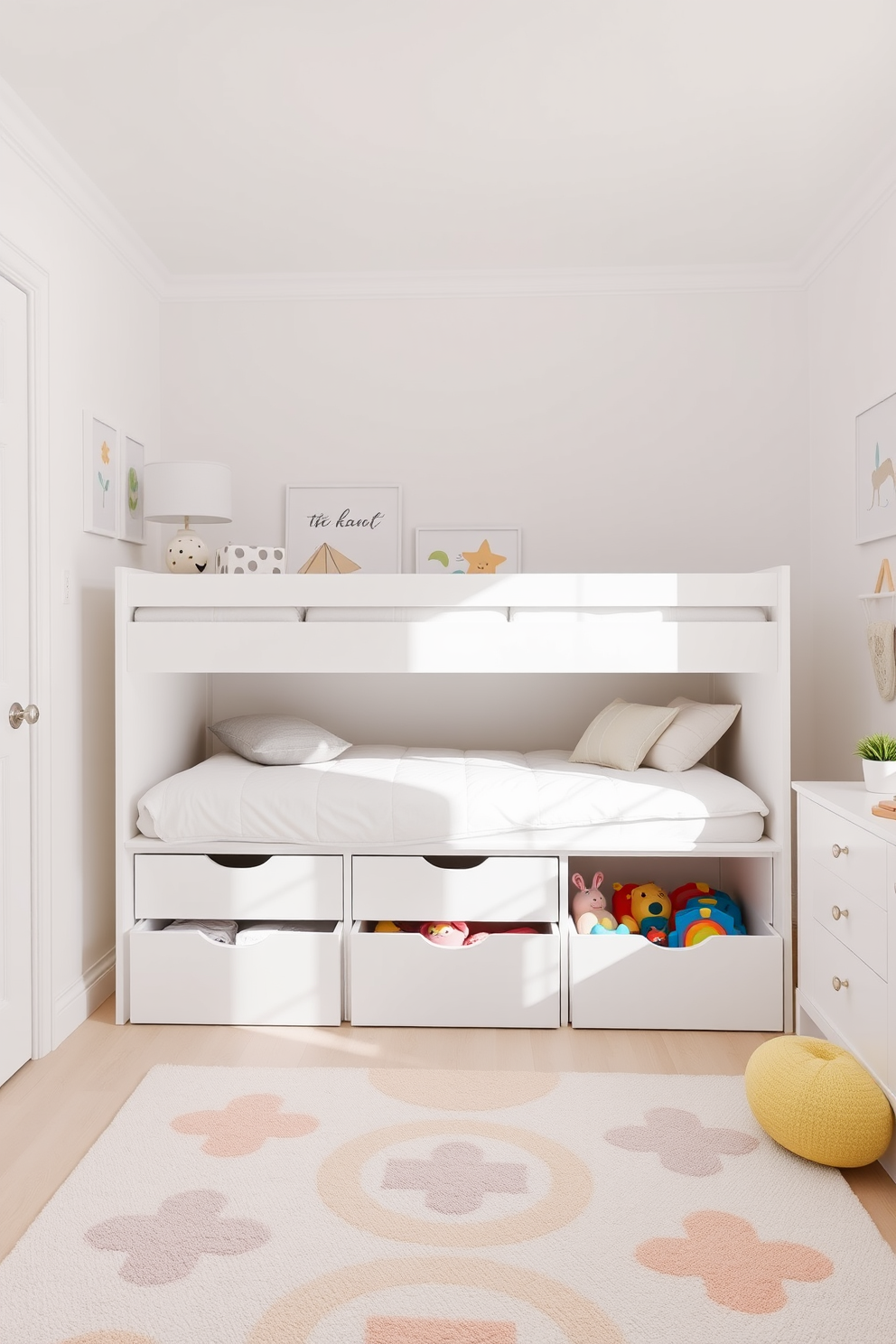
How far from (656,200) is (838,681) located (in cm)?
165

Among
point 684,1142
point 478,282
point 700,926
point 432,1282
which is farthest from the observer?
point 478,282

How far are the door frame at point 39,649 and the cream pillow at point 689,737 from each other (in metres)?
1.76

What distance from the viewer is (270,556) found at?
2.97 metres

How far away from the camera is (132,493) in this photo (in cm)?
314

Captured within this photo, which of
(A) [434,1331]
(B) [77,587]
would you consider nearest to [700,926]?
(A) [434,1331]

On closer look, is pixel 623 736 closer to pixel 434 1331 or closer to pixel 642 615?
pixel 642 615

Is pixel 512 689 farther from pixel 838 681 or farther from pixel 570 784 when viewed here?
pixel 838 681

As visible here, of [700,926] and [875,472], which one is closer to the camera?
[700,926]

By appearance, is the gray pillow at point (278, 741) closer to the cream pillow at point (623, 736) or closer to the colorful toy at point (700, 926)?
the cream pillow at point (623, 736)

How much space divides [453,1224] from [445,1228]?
0.02m

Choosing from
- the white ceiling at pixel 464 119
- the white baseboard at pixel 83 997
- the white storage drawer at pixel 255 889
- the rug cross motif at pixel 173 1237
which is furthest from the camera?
the white storage drawer at pixel 255 889

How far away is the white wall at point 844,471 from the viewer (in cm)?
277

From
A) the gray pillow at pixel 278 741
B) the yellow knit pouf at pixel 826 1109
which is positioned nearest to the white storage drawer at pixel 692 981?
the yellow knit pouf at pixel 826 1109

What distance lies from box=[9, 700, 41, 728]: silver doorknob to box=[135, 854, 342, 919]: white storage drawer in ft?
1.82
